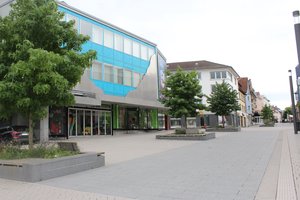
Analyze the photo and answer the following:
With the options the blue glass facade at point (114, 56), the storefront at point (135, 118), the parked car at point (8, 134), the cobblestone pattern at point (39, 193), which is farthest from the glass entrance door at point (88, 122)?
the cobblestone pattern at point (39, 193)

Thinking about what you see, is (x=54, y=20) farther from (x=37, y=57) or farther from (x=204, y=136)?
(x=204, y=136)

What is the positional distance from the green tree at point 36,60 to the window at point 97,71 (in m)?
18.5

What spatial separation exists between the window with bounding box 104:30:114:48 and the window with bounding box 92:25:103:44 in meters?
0.65

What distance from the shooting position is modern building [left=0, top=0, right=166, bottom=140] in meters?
26.8

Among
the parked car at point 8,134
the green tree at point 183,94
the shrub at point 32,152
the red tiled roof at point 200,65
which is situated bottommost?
the shrub at point 32,152

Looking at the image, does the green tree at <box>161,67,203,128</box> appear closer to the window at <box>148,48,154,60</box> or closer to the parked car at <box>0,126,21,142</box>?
the parked car at <box>0,126,21,142</box>

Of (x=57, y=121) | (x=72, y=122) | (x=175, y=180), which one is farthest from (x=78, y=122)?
(x=175, y=180)

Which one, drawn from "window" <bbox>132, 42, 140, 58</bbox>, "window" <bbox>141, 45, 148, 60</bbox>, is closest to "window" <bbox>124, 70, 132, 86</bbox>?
"window" <bbox>132, 42, 140, 58</bbox>

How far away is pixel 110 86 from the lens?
105ft

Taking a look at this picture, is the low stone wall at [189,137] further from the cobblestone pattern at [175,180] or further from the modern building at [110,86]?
the cobblestone pattern at [175,180]

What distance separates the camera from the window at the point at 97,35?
30.2 metres

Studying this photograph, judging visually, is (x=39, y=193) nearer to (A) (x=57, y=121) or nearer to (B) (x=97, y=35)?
(A) (x=57, y=121)

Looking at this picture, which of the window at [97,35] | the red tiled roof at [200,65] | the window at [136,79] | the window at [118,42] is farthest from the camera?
the red tiled roof at [200,65]

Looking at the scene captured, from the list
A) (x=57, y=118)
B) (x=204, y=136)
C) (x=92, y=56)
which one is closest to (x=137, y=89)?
(x=57, y=118)
